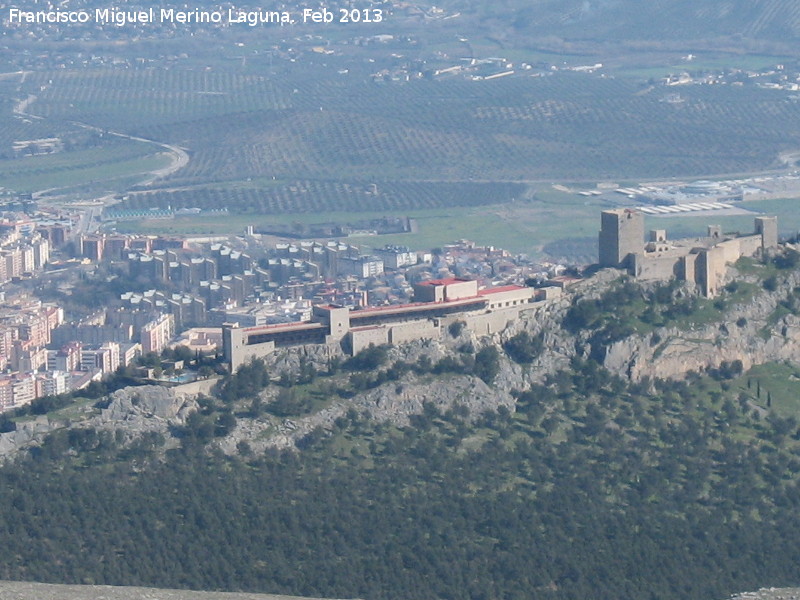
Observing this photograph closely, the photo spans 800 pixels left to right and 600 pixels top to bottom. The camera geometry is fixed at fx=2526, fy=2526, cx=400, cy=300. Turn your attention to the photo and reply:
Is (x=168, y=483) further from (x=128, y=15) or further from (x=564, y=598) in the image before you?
(x=128, y=15)

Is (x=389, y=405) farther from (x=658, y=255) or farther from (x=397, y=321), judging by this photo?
(x=658, y=255)

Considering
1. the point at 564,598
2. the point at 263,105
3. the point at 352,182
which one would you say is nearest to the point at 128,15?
the point at 263,105

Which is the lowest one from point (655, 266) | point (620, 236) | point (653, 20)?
point (655, 266)

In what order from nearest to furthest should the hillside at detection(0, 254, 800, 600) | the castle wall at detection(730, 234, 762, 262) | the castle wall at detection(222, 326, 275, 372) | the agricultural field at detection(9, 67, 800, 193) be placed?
the hillside at detection(0, 254, 800, 600)
the castle wall at detection(222, 326, 275, 372)
the castle wall at detection(730, 234, 762, 262)
the agricultural field at detection(9, 67, 800, 193)

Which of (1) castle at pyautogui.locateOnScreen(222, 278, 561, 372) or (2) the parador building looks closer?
(1) castle at pyautogui.locateOnScreen(222, 278, 561, 372)

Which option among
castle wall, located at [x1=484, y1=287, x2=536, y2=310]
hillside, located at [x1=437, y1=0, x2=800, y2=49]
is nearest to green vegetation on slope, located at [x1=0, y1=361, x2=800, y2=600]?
castle wall, located at [x1=484, y1=287, x2=536, y2=310]

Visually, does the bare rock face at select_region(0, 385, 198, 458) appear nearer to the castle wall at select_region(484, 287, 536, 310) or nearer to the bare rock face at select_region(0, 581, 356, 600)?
the castle wall at select_region(484, 287, 536, 310)

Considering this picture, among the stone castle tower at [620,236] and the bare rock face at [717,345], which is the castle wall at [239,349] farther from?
the stone castle tower at [620,236]

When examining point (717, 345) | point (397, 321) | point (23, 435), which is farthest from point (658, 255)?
point (23, 435)
